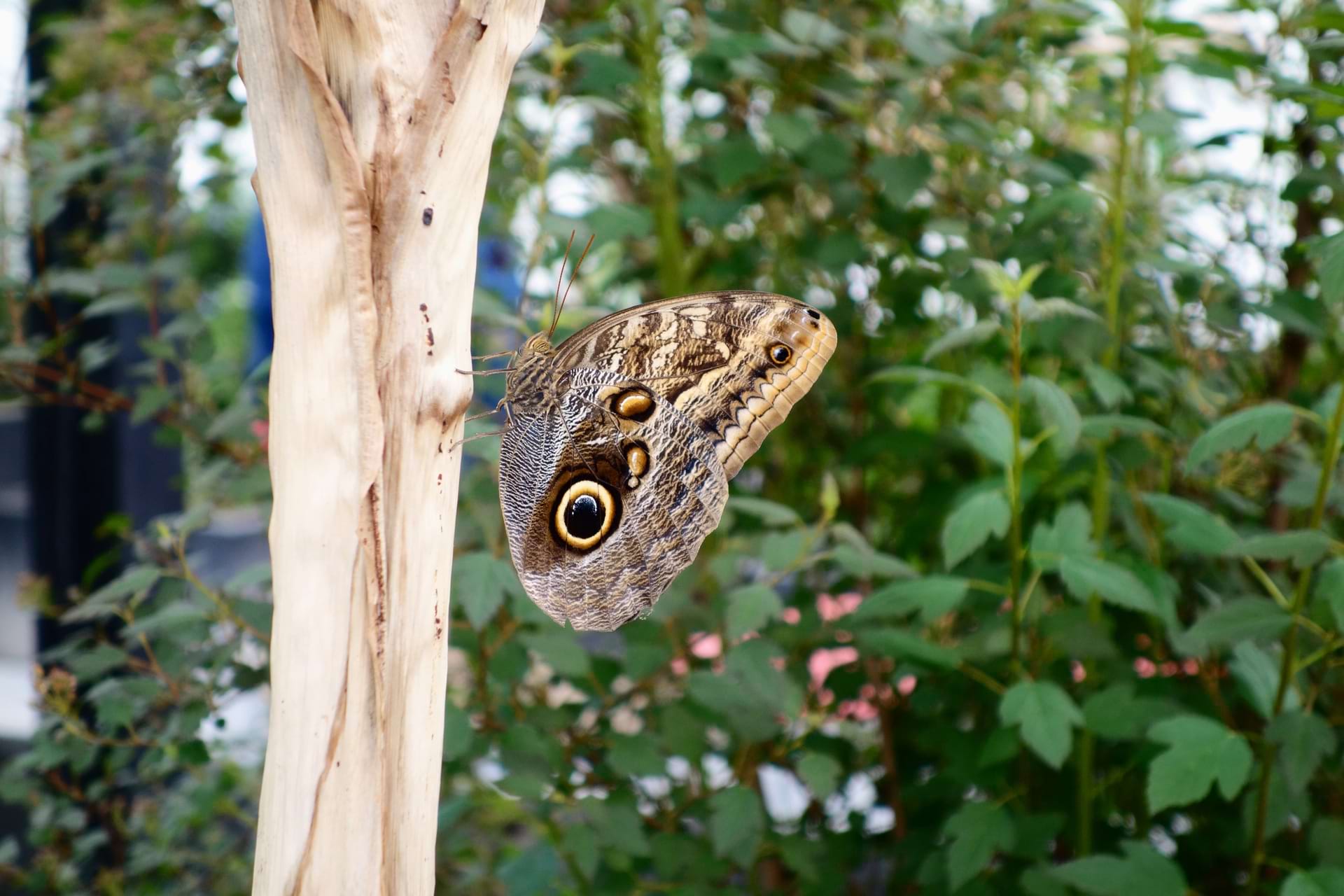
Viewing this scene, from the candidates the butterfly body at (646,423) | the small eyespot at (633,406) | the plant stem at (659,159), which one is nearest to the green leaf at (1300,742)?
the butterfly body at (646,423)

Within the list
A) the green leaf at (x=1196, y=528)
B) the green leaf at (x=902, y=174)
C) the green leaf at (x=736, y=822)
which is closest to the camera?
the green leaf at (x=1196, y=528)

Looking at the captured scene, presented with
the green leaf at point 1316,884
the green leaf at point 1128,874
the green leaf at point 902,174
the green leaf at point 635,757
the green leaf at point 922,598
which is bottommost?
the green leaf at point 635,757

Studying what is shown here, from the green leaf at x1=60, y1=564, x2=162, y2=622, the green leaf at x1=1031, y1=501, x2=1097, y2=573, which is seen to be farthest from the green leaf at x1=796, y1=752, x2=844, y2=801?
the green leaf at x1=60, y1=564, x2=162, y2=622

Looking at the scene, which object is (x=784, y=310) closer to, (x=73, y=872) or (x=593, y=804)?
(x=593, y=804)

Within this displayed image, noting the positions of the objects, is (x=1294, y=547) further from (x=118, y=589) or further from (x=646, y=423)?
(x=118, y=589)

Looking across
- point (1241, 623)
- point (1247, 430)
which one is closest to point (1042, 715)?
point (1241, 623)

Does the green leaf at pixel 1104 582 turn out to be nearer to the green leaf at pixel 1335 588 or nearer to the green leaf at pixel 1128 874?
the green leaf at pixel 1335 588
